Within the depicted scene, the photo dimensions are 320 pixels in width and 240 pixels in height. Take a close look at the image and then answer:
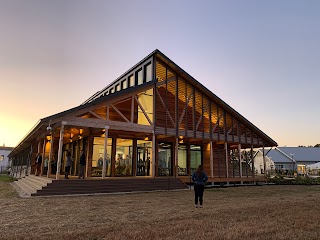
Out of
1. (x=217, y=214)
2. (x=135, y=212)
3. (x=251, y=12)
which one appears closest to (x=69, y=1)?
(x=251, y=12)

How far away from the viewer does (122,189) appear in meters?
13.1

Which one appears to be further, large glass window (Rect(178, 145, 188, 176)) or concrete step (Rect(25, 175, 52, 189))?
large glass window (Rect(178, 145, 188, 176))

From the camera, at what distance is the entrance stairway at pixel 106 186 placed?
11.2 metres

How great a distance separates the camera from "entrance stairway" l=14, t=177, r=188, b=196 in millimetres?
11156

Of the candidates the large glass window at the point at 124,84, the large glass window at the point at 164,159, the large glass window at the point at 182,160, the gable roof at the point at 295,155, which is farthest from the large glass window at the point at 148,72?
the gable roof at the point at 295,155

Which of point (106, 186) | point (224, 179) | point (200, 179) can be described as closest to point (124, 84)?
point (106, 186)

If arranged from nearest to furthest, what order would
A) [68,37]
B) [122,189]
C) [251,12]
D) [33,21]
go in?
[122,189] → [33,21] → [251,12] → [68,37]

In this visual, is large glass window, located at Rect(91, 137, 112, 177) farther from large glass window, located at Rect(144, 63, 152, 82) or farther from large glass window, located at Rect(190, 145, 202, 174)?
large glass window, located at Rect(190, 145, 202, 174)

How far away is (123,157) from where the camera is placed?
17.0 metres

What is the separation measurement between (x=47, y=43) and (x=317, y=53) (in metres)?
22.3

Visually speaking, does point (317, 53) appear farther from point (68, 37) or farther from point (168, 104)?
point (68, 37)

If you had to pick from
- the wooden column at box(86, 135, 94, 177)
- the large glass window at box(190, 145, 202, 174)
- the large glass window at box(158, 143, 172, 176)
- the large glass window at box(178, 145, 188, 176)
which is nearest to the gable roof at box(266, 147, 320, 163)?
the large glass window at box(190, 145, 202, 174)

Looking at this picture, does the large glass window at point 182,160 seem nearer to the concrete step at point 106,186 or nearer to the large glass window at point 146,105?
the concrete step at point 106,186

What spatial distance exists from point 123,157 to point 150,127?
3228mm
